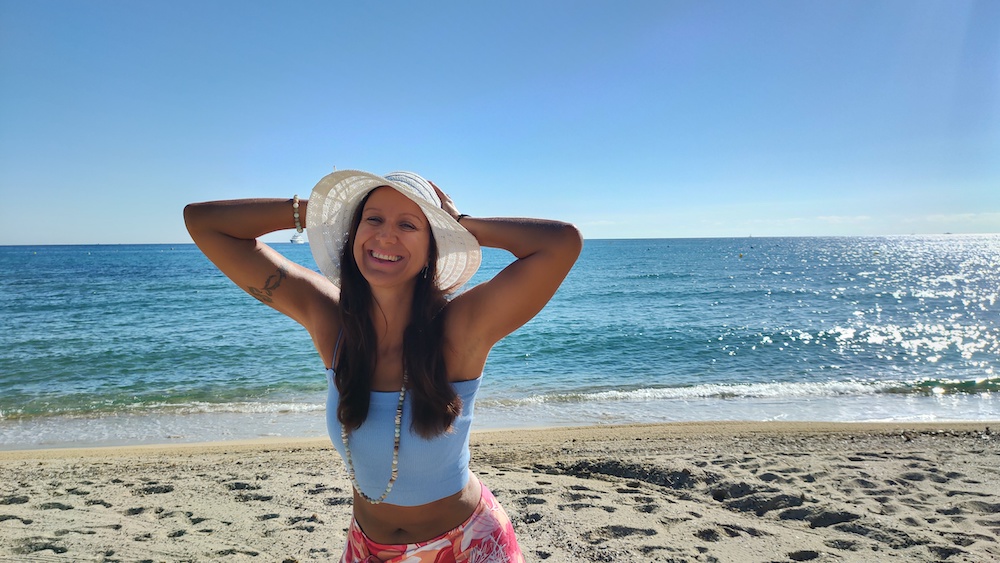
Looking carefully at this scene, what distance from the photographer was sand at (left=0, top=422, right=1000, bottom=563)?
448 cm

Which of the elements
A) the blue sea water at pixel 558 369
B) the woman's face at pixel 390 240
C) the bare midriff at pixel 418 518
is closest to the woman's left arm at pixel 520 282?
the woman's face at pixel 390 240

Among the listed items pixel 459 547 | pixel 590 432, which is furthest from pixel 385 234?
pixel 590 432

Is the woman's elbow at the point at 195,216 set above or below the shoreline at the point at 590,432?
above

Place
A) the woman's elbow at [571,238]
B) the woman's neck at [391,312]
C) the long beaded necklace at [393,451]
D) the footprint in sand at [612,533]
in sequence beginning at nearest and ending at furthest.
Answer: the long beaded necklace at [393,451], the woman's elbow at [571,238], the woman's neck at [391,312], the footprint in sand at [612,533]

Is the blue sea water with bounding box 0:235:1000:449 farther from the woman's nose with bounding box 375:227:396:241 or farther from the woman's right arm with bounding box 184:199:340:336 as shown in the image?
the woman's nose with bounding box 375:227:396:241

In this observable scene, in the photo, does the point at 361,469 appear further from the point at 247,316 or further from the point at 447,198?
the point at 247,316

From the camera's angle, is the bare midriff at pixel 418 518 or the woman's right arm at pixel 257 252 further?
the woman's right arm at pixel 257 252

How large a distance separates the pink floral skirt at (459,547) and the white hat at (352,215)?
823mm

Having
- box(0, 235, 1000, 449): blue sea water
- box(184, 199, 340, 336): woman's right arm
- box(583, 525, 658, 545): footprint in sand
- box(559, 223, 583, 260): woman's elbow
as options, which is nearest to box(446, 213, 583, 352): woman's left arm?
box(559, 223, 583, 260): woman's elbow

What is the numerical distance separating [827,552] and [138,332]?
2196 centimetres

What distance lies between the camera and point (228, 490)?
19.5ft

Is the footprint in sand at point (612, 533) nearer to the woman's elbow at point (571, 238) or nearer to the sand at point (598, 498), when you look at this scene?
the sand at point (598, 498)

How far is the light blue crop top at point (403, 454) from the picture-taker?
1696mm

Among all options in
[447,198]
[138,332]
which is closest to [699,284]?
[138,332]
